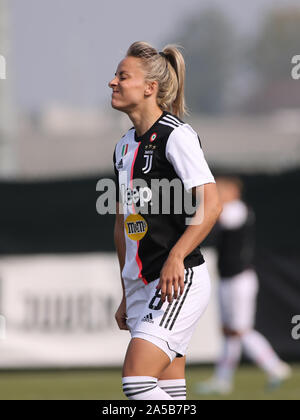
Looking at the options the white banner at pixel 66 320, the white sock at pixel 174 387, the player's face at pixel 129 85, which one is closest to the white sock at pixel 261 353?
the white banner at pixel 66 320

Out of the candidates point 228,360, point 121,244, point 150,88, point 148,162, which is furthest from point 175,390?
point 228,360

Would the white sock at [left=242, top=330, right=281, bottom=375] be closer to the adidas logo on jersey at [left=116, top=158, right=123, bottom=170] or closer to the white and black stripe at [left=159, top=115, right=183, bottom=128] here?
the adidas logo on jersey at [left=116, top=158, right=123, bottom=170]

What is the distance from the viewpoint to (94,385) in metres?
10.9

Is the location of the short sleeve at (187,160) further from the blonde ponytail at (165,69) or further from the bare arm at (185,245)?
the blonde ponytail at (165,69)

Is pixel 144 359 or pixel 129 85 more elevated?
pixel 129 85

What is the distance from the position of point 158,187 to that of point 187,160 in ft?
0.78

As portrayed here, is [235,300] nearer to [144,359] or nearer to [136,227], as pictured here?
[136,227]

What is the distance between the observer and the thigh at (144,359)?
15.8 feet

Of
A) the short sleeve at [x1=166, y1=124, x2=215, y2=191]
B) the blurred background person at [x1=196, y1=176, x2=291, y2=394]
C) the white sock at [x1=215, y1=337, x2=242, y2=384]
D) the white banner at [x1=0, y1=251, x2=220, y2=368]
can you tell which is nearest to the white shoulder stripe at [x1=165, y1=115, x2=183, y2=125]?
the short sleeve at [x1=166, y1=124, x2=215, y2=191]

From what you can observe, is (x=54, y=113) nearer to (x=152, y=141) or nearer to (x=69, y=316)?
(x=69, y=316)

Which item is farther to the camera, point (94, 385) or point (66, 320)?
point (66, 320)

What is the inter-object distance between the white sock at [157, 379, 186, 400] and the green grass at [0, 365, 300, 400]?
4.35m

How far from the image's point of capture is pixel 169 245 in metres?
5.05

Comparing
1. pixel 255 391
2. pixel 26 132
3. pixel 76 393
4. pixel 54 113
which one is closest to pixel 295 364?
pixel 255 391
